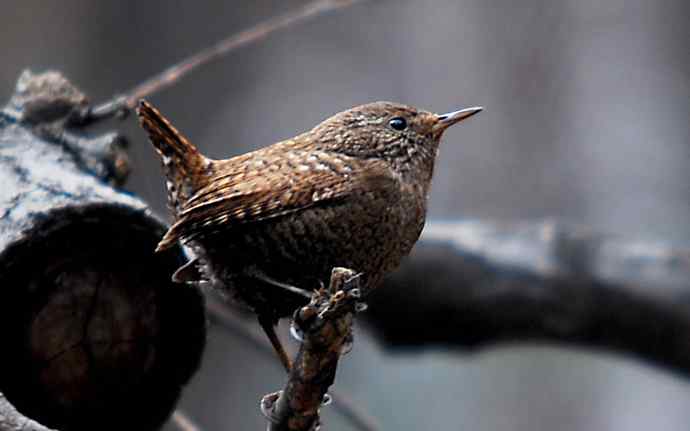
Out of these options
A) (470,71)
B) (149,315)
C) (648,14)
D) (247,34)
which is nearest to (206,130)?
(470,71)

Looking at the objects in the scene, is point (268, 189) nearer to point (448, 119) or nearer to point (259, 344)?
point (448, 119)

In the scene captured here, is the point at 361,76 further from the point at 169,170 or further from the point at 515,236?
the point at 169,170

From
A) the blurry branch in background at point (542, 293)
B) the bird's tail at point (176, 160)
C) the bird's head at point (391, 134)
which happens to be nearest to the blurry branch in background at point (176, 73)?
the bird's tail at point (176, 160)

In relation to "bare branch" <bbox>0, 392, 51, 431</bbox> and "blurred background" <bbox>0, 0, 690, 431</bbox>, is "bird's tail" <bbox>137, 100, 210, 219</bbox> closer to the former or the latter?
"bare branch" <bbox>0, 392, 51, 431</bbox>

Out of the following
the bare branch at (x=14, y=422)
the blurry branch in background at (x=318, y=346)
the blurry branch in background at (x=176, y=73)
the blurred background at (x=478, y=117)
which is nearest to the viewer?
Answer: the blurry branch in background at (x=318, y=346)

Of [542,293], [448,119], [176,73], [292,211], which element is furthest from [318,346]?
[542,293]

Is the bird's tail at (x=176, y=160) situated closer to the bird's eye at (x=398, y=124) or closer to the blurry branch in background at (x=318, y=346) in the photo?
the bird's eye at (x=398, y=124)

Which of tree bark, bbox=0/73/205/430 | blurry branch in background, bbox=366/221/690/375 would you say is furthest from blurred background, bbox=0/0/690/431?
tree bark, bbox=0/73/205/430
